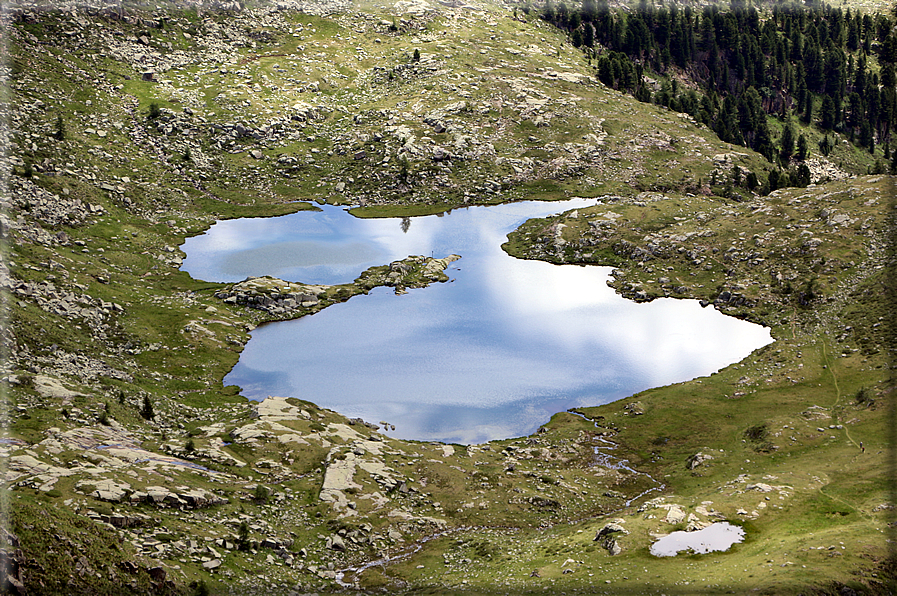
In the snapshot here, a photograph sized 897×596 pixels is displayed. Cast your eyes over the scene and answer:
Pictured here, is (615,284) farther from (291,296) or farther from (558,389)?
(291,296)

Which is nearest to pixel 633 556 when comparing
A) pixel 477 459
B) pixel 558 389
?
pixel 477 459

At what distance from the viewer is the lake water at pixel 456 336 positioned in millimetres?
82750

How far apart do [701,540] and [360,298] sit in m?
74.1

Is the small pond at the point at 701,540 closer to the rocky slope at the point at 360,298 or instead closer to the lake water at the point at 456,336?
the rocky slope at the point at 360,298

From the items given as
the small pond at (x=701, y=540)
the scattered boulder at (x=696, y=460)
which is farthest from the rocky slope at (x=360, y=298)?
the small pond at (x=701, y=540)

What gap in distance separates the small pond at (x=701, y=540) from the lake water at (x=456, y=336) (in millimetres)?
29787

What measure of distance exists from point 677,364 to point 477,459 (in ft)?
Answer: 124

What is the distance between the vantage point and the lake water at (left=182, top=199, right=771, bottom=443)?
3258 inches

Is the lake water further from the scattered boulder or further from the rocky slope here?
the scattered boulder

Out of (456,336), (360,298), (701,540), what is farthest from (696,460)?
(360,298)

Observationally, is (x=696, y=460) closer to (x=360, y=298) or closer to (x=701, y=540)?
(x=701, y=540)

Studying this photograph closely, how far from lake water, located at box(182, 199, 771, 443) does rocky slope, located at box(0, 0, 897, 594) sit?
3.97 m

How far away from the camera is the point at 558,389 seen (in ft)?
283

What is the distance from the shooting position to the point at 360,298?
11194 centimetres
